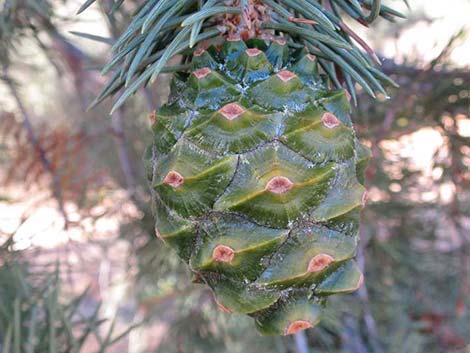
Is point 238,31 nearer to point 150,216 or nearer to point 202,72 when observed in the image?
point 202,72

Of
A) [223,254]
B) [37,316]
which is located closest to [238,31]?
[223,254]

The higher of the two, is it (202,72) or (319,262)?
(202,72)

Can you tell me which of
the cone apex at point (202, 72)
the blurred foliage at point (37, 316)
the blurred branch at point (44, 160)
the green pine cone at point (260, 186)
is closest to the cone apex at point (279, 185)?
the green pine cone at point (260, 186)

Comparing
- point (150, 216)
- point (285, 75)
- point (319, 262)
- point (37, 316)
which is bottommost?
point (150, 216)

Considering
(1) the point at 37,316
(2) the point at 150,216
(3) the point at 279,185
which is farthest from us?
(2) the point at 150,216

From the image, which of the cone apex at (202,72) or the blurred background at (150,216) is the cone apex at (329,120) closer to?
the cone apex at (202,72)

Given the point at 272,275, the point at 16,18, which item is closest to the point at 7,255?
the point at 16,18

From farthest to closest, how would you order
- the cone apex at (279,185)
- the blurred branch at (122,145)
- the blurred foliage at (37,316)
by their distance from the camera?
the blurred branch at (122,145)
the blurred foliage at (37,316)
the cone apex at (279,185)
